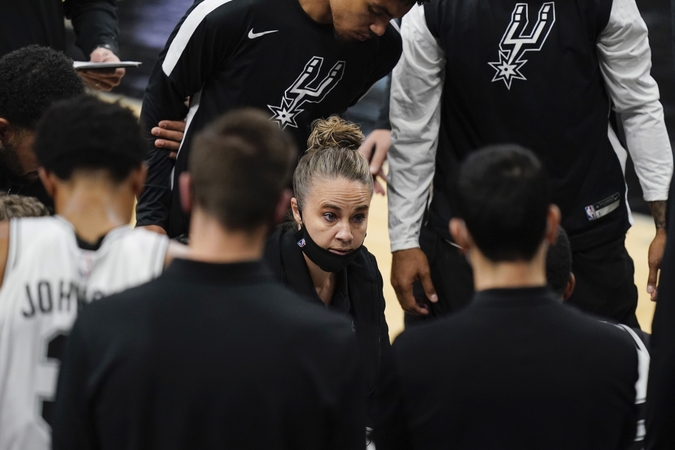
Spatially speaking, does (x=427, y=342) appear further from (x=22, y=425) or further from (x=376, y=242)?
→ (x=376, y=242)

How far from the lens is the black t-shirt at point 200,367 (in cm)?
131

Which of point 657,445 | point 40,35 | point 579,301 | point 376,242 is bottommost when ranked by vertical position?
point 376,242

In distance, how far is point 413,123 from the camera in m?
3.03

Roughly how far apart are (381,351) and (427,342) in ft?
4.17

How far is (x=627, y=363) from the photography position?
1.45m

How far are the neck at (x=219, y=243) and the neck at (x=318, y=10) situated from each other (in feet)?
4.44

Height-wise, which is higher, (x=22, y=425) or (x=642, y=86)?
(x=642, y=86)

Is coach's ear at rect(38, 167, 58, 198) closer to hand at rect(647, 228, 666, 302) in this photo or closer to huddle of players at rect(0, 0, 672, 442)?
huddle of players at rect(0, 0, 672, 442)

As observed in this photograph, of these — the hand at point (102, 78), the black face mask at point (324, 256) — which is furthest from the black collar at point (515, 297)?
the hand at point (102, 78)

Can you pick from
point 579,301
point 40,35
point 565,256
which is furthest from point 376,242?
point 565,256

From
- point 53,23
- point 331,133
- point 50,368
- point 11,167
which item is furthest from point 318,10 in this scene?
point 50,368

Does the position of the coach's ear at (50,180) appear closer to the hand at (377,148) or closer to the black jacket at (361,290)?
the black jacket at (361,290)

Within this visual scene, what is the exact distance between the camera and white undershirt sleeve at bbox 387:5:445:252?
2984 millimetres

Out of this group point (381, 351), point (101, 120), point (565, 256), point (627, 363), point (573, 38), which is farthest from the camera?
point (573, 38)
